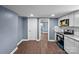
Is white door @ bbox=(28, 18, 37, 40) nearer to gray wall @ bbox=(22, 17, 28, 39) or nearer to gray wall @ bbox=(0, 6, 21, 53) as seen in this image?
gray wall @ bbox=(22, 17, 28, 39)

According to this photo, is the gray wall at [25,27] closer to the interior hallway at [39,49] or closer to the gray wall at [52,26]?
the gray wall at [52,26]

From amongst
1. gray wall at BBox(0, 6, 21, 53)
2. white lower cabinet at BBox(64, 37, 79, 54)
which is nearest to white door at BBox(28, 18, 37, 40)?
gray wall at BBox(0, 6, 21, 53)

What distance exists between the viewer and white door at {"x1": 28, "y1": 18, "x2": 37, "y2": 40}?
29.1ft

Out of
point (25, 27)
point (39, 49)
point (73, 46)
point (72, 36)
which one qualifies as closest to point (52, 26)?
point (25, 27)

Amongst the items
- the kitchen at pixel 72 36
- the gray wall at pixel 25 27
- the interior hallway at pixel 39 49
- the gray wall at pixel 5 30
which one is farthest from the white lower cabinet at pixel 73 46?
the gray wall at pixel 25 27

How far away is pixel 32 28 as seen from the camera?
29.1 ft

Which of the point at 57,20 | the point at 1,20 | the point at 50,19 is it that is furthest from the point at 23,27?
the point at 1,20

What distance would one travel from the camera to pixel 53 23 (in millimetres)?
8703

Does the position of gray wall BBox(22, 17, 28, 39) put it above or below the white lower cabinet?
above

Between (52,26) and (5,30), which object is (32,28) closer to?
(52,26)
